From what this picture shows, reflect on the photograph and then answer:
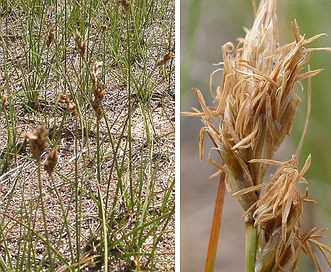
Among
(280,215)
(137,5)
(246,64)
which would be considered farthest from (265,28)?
(137,5)

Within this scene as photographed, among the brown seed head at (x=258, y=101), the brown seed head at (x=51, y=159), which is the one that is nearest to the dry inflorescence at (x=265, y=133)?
the brown seed head at (x=258, y=101)

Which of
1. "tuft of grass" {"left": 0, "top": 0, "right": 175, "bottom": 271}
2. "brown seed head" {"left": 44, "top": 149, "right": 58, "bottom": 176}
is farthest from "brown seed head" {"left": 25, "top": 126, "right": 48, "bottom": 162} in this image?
"tuft of grass" {"left": 0, "top": 0, "right": 175, "bottom": 271}

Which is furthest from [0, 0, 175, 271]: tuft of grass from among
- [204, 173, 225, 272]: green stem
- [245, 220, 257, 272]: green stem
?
[245, 220, 257, 272]: green stem

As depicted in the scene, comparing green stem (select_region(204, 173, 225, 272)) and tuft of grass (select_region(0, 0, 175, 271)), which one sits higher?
tuft of grass (select_region(0, 0, 175, 271))

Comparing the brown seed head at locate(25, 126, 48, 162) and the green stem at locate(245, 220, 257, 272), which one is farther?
the green stem at locate(245, 220, 257, 272)

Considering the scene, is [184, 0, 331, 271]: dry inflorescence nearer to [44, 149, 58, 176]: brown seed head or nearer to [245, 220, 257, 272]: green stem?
[245, 220, 257, 272]: green stem

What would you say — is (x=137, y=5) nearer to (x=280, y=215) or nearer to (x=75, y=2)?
(x=75, y=2)

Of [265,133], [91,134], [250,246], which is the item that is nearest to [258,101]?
[265,133]

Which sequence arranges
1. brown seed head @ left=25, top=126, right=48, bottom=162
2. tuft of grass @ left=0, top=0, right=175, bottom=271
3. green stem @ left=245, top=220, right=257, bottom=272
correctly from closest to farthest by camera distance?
1. brown seed head @ left=25, top=126, right=48, bottom=162
2. green stem @ left=245, top=220, right=257, bottom=272
3. tuft of grass @ left=0, top=0, right=175, bottom=271

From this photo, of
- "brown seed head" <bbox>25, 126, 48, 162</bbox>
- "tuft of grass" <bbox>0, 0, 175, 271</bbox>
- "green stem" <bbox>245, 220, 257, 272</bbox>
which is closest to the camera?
"brown seed head" <bbox>25, 126, 48, 162</bbox>
